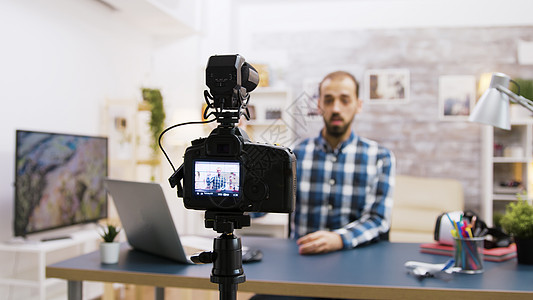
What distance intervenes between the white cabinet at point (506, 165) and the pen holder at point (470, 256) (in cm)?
323

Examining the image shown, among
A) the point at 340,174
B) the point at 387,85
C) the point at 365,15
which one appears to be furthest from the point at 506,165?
the point at 340,174

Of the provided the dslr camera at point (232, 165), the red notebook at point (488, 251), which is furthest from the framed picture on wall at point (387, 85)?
the dslr camera at point (232, 165)

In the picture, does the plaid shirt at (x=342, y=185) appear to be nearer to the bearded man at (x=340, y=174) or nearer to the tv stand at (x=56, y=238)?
the bearded man at (x=340, y=174)

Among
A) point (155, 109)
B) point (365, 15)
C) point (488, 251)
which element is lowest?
point (488, 251)

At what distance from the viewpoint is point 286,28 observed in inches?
196

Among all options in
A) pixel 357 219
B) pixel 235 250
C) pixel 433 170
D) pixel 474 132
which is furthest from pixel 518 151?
pixel 235 250

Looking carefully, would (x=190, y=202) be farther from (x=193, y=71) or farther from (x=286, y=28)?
(x=286, y=28)

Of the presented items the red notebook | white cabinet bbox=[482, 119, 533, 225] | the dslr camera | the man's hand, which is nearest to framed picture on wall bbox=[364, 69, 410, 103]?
white cabinet bbox=[482, 119, 533, 225]

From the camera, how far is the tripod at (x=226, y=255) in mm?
849

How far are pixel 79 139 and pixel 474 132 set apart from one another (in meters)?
3.51

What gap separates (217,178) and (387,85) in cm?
420

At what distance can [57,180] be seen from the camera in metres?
2.98

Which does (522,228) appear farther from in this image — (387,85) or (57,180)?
(387,85)

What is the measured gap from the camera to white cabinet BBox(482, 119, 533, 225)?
4.25 metres
